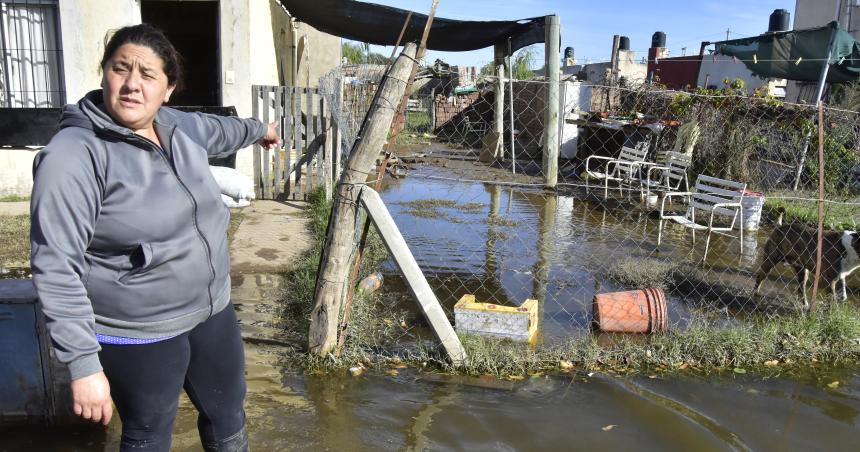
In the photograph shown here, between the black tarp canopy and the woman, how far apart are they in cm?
665

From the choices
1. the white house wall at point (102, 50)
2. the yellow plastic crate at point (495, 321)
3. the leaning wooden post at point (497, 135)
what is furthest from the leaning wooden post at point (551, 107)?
the leaning wooden post at point (497, 135)

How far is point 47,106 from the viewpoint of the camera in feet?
27.2

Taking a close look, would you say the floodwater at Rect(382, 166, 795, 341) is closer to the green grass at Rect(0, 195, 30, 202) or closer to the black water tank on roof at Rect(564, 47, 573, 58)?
the green grass at Rect(0, 195, 30, 202)

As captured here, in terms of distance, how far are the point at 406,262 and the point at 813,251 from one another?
3.60 metres

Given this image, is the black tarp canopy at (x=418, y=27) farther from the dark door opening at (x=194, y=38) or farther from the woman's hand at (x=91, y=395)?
the woman's hand at (x=91, y=395)

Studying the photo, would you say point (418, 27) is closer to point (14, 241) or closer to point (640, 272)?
point (640, 272)

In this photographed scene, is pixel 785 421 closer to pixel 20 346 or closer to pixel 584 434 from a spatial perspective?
pixel 584 434

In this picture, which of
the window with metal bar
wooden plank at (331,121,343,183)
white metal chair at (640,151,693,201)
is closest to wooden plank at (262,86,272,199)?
wooden plank at (331,121,343,183)

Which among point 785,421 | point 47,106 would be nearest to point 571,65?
point 47,106

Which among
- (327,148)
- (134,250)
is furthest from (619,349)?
(327,148)

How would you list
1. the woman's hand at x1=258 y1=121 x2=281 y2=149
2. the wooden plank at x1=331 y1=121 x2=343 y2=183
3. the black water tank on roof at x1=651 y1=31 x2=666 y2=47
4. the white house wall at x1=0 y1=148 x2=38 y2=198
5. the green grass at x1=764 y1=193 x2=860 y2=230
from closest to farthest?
the woman's hand at x1=258 y1=121 x2=281 y2=149 → the white house wall at x1=0 y1=148 x2=38 y2=198 → the green grass at x1=764 y1=193 x2=860 y2=230 → the wooden plank at x1=331 y1=121 x2=343 y2=183 → the black water tank on roof at x1=651 y1=31 x2=666 y2=47

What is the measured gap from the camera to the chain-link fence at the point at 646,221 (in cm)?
533

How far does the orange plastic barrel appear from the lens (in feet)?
15.5

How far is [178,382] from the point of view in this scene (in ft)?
6.97
